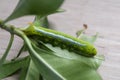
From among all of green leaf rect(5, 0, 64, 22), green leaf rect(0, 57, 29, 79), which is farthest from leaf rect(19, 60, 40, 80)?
green leaf rect(5, 0, 64, 22)

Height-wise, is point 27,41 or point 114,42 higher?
point 27,41

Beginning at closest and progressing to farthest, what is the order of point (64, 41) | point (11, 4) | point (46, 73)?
point (46, 73)
point (64, 41)
point (11, 4)

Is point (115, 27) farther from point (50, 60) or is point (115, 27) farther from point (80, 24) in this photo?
point (50, 60)

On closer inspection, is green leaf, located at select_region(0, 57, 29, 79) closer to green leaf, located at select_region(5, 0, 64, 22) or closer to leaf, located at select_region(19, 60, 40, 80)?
leaf, located at select_region(19, 60, 40, 80)

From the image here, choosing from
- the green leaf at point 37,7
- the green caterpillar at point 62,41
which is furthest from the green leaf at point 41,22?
the green leaf at point 37,7

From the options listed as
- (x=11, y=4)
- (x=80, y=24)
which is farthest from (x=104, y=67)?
(x=11, y=4)

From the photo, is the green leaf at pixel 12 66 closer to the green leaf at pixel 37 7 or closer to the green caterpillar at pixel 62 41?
the green caterpillar at pixel 62 41

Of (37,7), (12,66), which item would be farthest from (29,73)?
(37,7)
